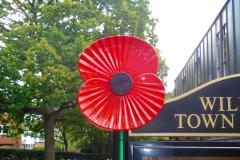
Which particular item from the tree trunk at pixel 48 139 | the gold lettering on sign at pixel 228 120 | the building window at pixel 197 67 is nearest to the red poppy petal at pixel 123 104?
the gold lettering on sign at pixel 228 120

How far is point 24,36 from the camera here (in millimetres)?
25094

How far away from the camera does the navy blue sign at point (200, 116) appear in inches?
133

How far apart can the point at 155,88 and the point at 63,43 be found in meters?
22.8

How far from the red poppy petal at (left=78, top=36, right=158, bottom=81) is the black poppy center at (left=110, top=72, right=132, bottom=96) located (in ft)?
0.16

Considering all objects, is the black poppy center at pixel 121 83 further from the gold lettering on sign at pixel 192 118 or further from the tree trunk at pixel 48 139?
the tree trunk at pixel 48 139

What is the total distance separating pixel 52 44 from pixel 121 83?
22320 mm

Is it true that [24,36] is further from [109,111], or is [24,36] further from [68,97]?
[109,111]

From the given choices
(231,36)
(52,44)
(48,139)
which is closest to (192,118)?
(231,36)

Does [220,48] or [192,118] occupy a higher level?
[220,48]

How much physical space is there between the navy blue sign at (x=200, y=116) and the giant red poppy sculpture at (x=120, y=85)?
437 millimetres

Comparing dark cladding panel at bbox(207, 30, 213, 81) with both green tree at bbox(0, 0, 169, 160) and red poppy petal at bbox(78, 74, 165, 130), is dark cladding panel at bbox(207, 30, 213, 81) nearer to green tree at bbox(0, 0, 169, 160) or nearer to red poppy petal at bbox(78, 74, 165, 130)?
green tree at bbox(0, 0, 169, 160)

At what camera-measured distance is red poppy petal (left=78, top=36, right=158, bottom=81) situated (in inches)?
119

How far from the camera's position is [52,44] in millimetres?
24906

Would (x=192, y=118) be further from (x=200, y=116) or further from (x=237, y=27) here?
(x=237, y=27)
